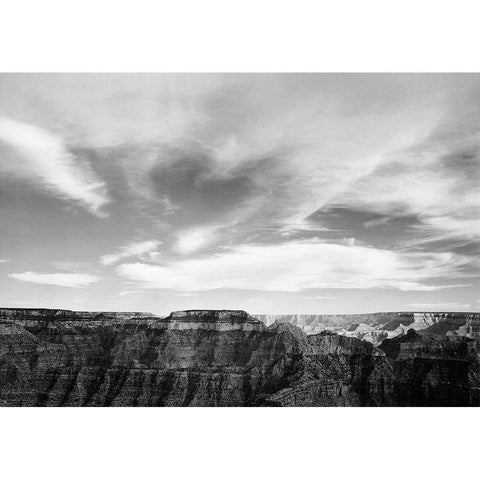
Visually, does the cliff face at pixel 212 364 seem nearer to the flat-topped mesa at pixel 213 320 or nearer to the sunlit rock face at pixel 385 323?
the flat-topped mesa at pixel 213 320

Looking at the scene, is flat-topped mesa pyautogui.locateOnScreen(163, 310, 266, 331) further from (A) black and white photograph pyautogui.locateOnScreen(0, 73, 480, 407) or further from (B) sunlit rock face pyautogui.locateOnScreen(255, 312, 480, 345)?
(B) sunlit rock face pyautogui.locateOnScreen(255, 312, 480, 345)

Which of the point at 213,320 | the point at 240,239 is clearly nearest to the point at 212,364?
the point at 213,320

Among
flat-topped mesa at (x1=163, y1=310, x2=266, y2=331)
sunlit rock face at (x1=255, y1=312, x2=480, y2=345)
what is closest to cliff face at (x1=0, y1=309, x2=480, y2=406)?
flat-topped mesa at (x1=163, y1=310, x2=266, y2=331)

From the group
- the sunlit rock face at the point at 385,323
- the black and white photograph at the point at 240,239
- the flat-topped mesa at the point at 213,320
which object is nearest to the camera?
the black and white photograph at the point at 240,239

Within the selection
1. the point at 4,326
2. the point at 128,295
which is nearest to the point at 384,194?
the point at 128,295

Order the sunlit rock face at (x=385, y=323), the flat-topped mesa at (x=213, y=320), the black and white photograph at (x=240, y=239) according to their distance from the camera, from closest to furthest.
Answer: the black and white photograph at (x=240, y=239) → the sunlit rock face at (x=385, y=323) → the flat-topped mesa at (x=213, y=320)

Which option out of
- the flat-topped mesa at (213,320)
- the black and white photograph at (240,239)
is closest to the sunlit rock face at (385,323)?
the black and white photograph at (240,239)

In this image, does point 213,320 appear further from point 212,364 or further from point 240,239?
point 240,239
